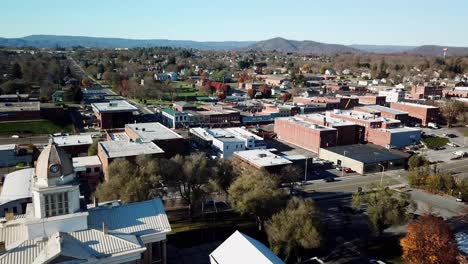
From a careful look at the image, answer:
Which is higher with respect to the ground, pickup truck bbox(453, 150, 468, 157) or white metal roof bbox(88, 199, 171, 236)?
white metal roof bbox(88, 199, 171, 236)

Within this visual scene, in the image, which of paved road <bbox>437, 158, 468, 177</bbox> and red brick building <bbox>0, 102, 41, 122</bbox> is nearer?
paved road <bbox>437, 158, 468, 177</bbox>

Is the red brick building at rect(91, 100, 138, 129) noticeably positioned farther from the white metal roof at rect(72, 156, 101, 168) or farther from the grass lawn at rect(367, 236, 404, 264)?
the grass lawn at rect(367, 236, 404, 264)

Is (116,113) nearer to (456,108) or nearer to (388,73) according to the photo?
(456,108)

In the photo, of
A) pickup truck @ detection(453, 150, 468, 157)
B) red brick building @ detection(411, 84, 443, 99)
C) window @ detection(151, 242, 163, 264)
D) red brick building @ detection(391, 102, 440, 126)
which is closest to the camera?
window @ detection(151, 242, 163, 264)

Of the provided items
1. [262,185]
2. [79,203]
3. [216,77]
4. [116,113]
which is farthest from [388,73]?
[79,203]

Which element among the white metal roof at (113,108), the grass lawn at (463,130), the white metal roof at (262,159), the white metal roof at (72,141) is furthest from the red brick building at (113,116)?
the grass lawn at (463,130)

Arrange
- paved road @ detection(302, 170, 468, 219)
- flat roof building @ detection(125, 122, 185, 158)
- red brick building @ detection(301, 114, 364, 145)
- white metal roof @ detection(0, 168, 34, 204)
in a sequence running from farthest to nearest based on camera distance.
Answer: red brick building @ detection(301, 114, 364, 145)
flat roof building @ detection(125, 122, 185, 158)
paved road @ detection(302, 170, 468, 219)
white metal roof @ detection(0, 168, 34, 204)

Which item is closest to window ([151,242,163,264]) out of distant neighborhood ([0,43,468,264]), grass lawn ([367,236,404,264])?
distant neighborhood ([0,43,468,264])
